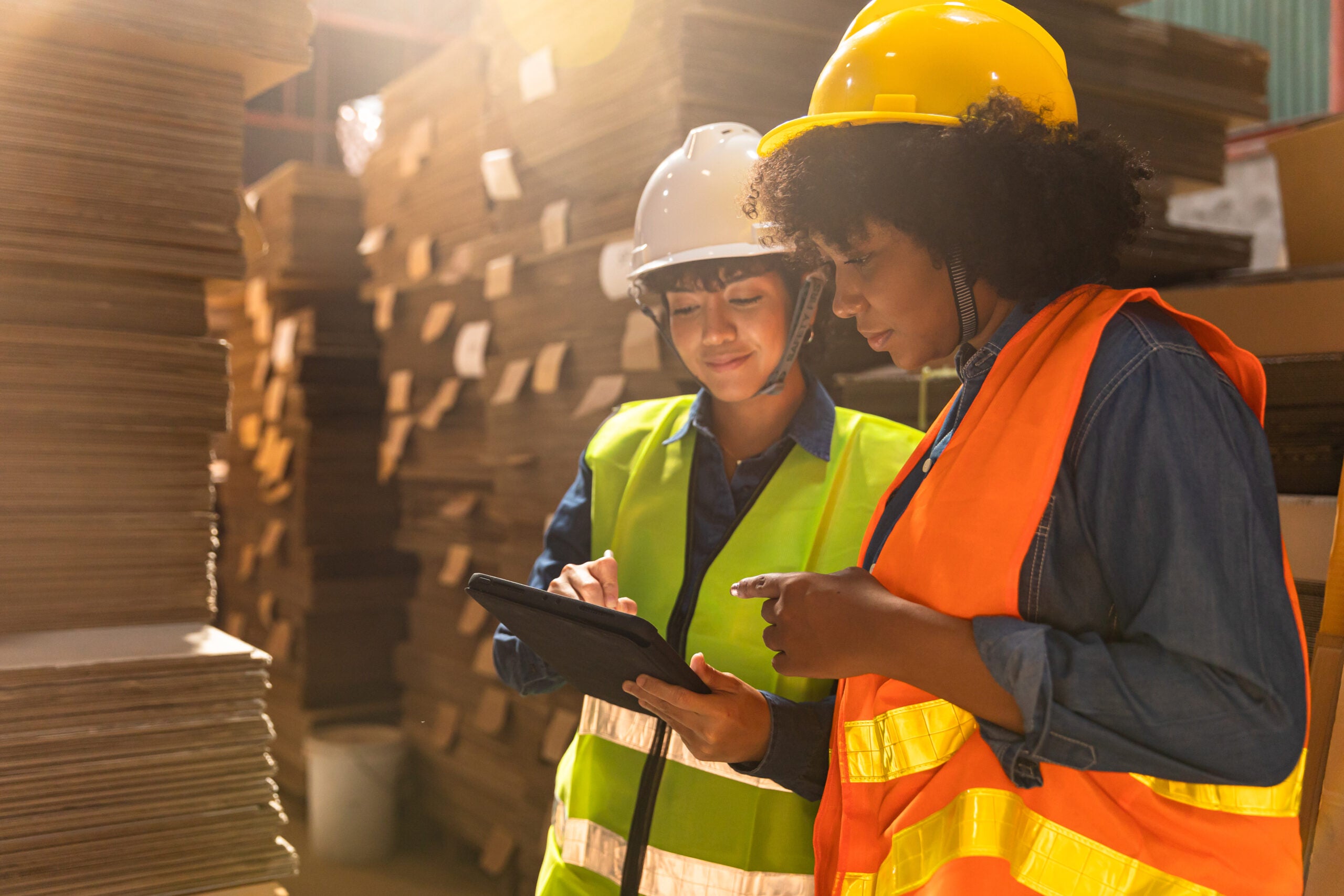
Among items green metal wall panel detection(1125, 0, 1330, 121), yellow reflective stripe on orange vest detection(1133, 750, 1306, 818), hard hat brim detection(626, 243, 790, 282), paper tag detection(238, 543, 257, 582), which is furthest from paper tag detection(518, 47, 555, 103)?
green metal wall panel detection(1125, 0, 1330, 121)

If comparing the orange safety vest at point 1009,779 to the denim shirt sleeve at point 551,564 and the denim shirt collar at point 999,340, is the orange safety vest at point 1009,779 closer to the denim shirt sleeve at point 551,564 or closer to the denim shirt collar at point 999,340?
the denim shirt collar at point 999,340

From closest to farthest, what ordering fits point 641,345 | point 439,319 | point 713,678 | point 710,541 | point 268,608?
1. point 713,678
2. point 710,541
3. point 641,345
4. point 439,319
5. point 268,608

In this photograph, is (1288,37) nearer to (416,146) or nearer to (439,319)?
(416,146)

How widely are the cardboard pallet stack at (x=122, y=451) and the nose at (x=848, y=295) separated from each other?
165 cm

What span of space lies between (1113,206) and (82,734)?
2.21 meters

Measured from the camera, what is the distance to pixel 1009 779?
1.20m

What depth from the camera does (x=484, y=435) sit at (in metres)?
4.93

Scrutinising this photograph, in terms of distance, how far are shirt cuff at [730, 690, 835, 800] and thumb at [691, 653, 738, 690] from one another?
0.19 feet

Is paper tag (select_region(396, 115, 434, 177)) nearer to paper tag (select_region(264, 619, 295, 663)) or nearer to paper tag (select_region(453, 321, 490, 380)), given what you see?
paper tag (select_region(453, 321, 490, 380))

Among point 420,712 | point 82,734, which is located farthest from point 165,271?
point 420,712

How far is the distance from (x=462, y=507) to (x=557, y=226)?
1620mm

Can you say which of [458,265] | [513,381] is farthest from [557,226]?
[458,265]

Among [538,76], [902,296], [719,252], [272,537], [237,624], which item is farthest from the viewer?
[237,624]

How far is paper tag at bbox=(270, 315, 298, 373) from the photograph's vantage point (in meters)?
5.89
